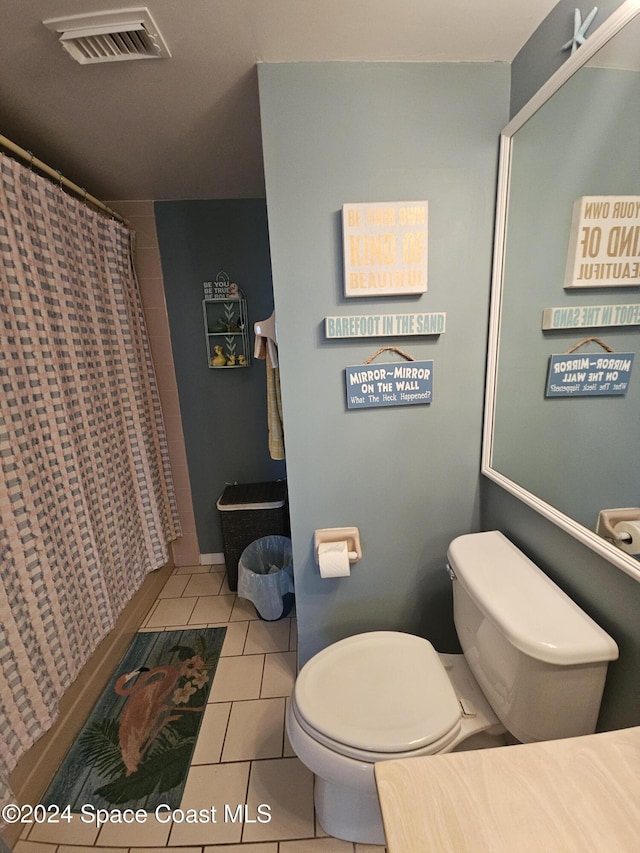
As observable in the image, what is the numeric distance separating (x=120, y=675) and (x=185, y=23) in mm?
2388

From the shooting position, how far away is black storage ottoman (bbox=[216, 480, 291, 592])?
1955 mm

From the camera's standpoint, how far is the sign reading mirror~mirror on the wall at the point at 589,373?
30.9 inches

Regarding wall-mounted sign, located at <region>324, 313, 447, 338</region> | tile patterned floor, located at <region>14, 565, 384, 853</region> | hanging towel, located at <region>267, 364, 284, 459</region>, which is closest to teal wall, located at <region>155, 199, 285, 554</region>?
hanging towel, located at <region>267, 364, 284, 459</region>

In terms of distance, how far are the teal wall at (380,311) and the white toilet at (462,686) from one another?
0.23m

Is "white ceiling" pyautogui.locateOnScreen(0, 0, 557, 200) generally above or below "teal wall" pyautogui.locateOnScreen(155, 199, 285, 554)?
above

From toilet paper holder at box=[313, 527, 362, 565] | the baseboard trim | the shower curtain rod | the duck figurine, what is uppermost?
the shower curtain rod

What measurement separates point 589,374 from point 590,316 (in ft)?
0.48

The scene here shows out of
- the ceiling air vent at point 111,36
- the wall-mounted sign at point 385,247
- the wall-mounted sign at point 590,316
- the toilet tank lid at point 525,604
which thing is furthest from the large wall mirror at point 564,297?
the ceiling air vent at point 111,36

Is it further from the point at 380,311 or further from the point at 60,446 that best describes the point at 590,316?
the point at 60,446

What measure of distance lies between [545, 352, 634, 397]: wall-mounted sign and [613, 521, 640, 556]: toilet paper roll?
0.30 meters

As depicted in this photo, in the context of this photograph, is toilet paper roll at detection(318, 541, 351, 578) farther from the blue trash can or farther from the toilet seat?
the blue trash can

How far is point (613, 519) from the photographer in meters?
0.77

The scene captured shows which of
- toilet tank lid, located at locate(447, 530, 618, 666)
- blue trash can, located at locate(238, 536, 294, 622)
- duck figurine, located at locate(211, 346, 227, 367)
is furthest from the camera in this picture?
duck figurine, located at locate(211, 346, 227, 367)

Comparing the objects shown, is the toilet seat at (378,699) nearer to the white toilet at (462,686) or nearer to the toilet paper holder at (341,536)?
the white toilet at (462,686)
